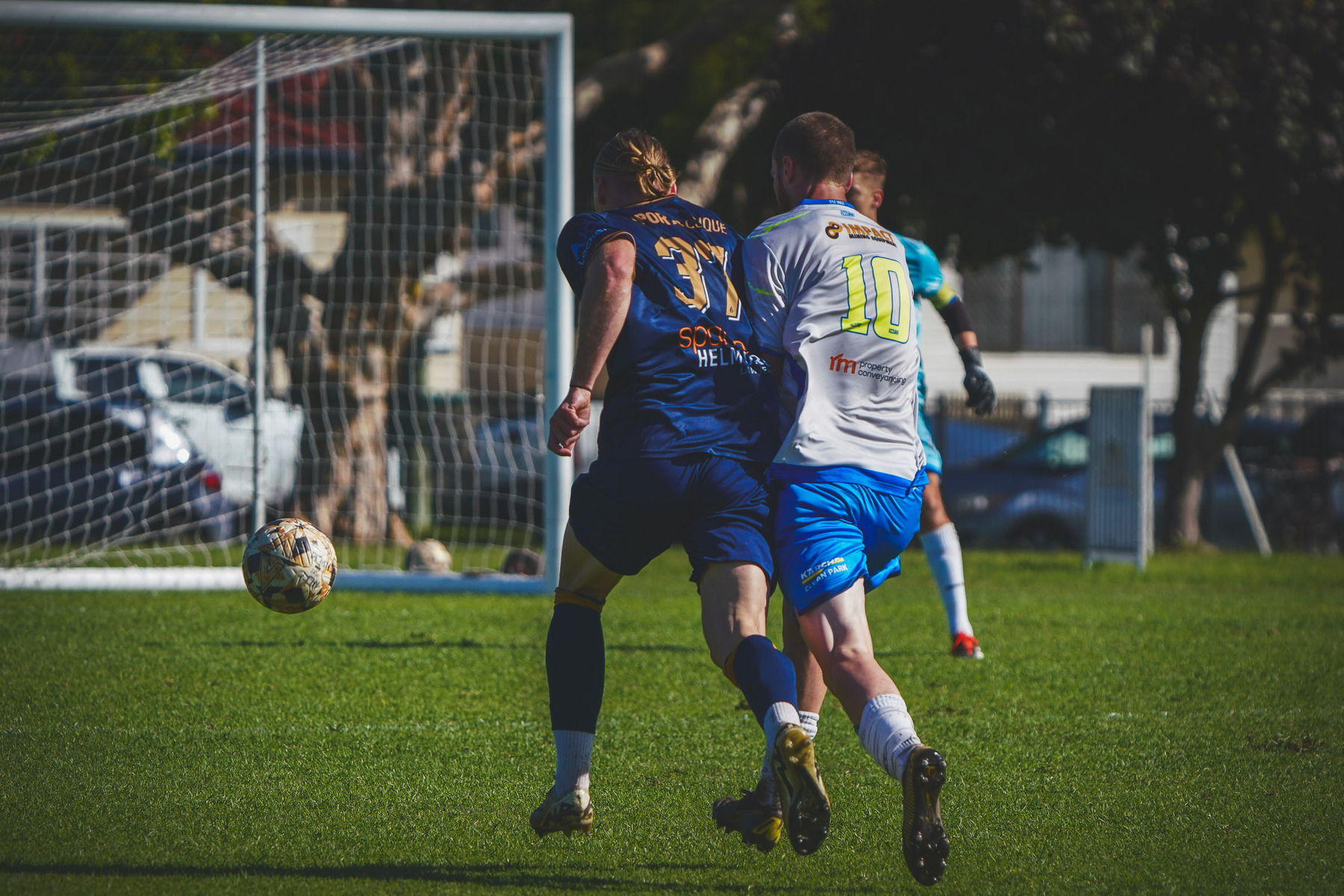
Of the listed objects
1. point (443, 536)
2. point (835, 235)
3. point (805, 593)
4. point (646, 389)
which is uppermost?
point (835, 235)

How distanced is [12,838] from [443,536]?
10.5 metres

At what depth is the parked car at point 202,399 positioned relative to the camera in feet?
40.0

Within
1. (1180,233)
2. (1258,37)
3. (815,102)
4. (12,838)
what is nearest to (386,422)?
(815,102)

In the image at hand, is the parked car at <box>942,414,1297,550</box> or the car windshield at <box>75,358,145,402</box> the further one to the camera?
the parked car at <box>942,414,1297,550</box>

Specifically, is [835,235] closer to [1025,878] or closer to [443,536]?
[1025,878]

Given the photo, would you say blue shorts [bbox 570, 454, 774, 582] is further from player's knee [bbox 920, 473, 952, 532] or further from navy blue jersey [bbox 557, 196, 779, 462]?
player's knee [bbox 920, 473, 952, 532]

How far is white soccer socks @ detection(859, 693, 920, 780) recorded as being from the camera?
354 cm

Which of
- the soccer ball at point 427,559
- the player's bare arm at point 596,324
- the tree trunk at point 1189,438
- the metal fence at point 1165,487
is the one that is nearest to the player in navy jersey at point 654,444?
the player's bare arm at point 596,324

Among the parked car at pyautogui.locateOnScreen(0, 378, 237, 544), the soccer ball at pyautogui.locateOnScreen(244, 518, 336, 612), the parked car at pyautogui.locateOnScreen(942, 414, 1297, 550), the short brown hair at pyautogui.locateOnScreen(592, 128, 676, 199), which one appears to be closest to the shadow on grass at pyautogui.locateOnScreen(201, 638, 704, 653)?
the soccer ball at pyautogui.locateOnScreen(244, 518, 336, 612)

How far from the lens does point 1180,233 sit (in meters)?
14.3

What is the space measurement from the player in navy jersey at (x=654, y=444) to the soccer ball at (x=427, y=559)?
6918mm

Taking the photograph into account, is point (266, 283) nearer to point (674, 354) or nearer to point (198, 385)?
point (198, 385)

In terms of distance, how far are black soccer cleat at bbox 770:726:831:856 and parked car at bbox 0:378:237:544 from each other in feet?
29.9

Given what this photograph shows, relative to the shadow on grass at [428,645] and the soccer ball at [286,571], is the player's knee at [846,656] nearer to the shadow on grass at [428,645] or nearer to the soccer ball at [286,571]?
the soccer ball at [286,571]
